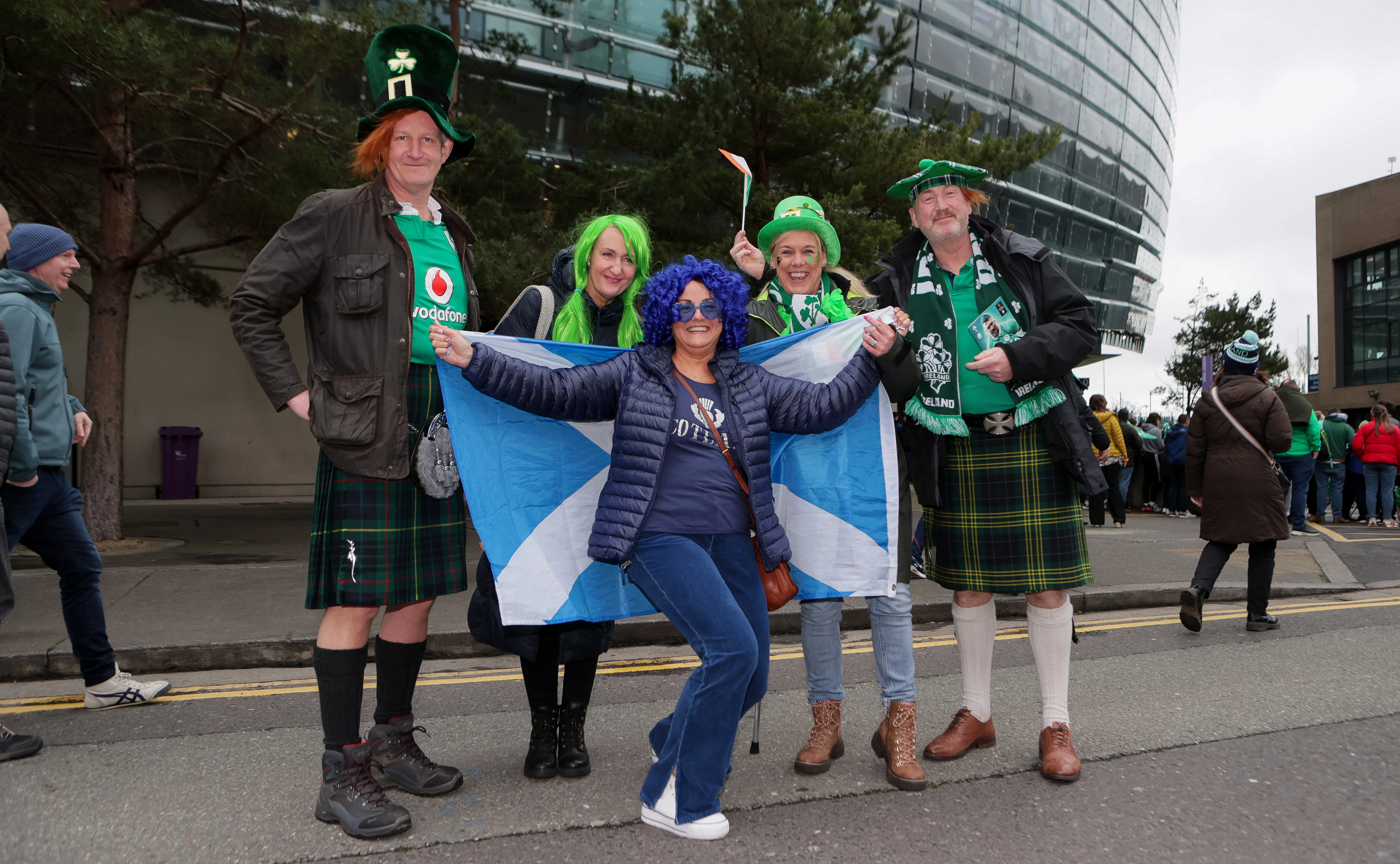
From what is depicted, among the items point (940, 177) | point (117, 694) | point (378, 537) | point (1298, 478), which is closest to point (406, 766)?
point (378, 537)

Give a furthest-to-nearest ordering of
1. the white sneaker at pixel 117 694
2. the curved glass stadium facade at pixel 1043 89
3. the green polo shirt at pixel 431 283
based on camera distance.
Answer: the curved glass stadium facade at pixel 1043 89
the white sneaker at pixel 117 694
the green polo shirt at pixel 431 283

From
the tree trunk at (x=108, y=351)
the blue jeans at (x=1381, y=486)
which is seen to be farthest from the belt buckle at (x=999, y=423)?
the blue jeans at (x=1381, y=486)

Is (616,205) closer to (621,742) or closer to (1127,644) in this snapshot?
(1127,644)

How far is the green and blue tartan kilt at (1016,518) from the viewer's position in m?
3.59

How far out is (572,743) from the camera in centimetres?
349

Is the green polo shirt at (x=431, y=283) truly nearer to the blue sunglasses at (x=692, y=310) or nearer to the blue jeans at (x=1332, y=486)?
the blue sunglasses at (x=692, y=310)

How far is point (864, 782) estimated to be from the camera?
3.40 metres

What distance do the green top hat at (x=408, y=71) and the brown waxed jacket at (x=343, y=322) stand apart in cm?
35

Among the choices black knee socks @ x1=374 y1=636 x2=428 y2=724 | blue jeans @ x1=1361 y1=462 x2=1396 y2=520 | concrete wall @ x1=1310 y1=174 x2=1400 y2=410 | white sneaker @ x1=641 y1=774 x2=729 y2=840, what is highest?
concrete wall @ x1=1310 y1=174 x2=1400 y2=410

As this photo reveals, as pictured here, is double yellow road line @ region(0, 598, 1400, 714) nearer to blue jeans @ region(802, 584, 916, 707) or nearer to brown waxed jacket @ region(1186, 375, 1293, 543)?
blue jeans @ region(802, 584, 916, 707)

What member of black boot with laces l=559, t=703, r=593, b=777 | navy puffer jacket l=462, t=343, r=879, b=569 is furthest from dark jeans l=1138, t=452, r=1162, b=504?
black boot with laces l=559, t=703, r=593, b=777

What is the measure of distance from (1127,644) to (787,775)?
3443 mm

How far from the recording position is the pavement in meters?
5.27

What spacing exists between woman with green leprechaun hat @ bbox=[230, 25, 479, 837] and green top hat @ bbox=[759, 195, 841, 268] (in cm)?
129
